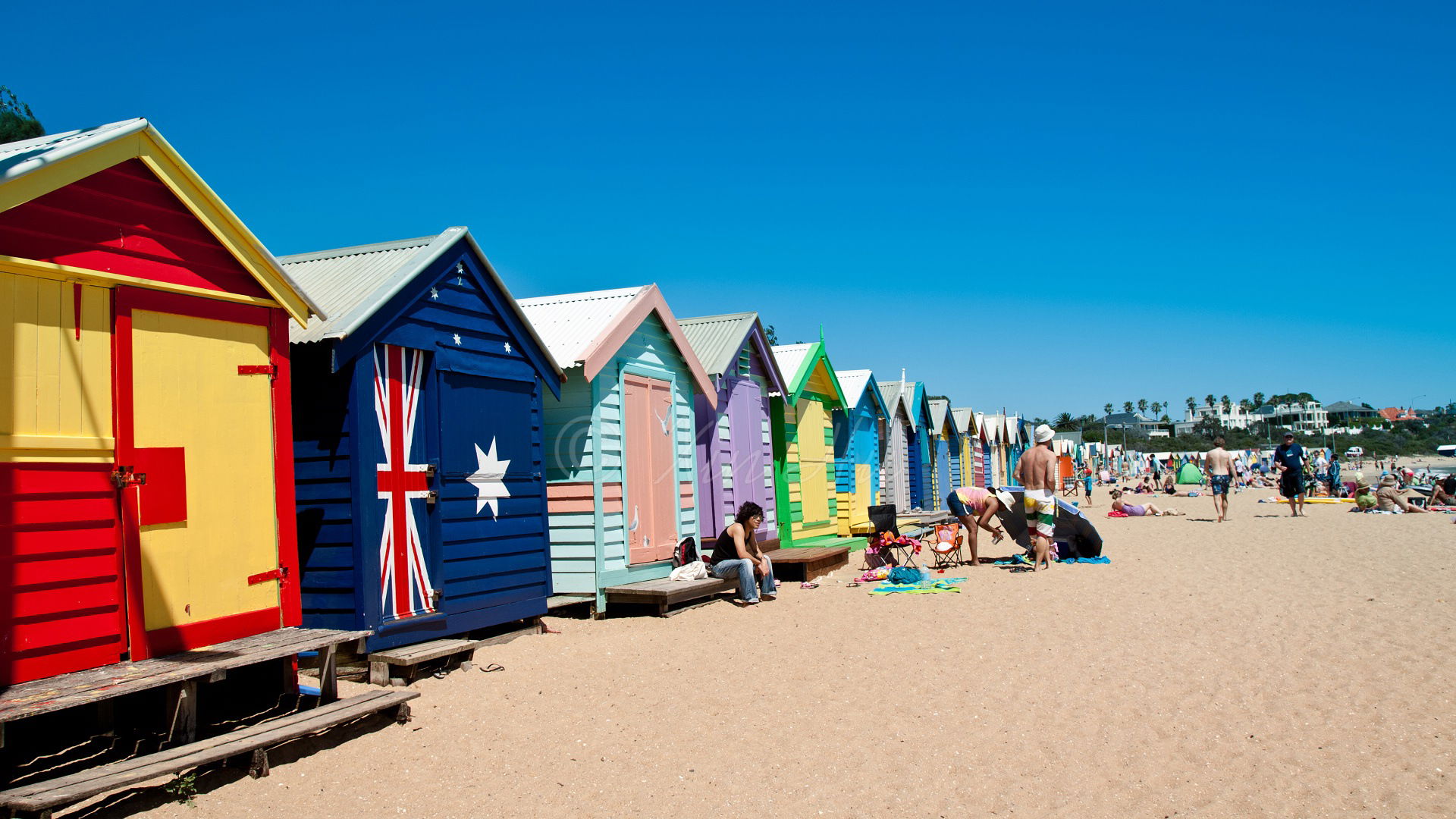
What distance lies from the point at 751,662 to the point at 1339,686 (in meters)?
4.08

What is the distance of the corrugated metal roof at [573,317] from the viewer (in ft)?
32.7

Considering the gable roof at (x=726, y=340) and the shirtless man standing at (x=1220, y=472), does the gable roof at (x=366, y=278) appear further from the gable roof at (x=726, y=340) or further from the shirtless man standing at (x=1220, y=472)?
the shirtless man standing at (x=1220, y=472)

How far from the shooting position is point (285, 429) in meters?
6.41

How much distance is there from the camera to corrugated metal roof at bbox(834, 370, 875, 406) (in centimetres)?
1903

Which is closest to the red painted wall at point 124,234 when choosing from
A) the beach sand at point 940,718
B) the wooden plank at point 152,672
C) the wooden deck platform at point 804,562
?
the wooden plank at point 152,672

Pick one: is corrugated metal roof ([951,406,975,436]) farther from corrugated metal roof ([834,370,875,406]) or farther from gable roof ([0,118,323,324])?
gable roof ([0,118,323,324])

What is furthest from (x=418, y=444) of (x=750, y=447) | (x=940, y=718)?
(x=750, y=447)

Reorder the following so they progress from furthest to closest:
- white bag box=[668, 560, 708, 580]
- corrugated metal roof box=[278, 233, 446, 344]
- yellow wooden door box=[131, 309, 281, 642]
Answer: white bag box=[668, 560, 708, 580] < corrugated metal roof box=[278, 233, 446, 344] < yellow wooden door box=[131, 309, 281, 642]

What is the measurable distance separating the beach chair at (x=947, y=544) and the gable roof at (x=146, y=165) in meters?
9.33

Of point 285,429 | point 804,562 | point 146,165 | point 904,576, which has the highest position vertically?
point 146,165

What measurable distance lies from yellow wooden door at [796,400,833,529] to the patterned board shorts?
4302mm

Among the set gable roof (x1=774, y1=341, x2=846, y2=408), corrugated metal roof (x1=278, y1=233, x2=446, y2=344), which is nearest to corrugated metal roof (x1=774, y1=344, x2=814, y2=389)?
gable roof (x1=774, y1=341, x2=846, y2=408)

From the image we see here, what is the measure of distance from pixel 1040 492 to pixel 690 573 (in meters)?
4.82

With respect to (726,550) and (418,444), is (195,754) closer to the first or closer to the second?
(418,444)
